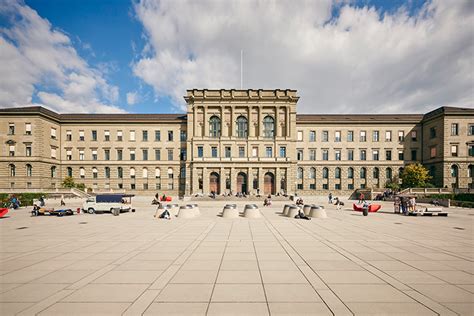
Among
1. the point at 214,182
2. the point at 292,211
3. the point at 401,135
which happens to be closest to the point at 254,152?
the point at 214,182

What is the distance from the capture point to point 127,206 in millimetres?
23516

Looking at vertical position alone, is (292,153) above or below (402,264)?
above

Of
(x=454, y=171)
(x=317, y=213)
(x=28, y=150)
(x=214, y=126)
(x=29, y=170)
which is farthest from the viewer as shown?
(x=214, y=126)

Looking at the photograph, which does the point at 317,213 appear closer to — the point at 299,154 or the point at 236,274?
the point at 236,274

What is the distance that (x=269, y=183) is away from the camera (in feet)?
168

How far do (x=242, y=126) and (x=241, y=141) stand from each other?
4.07 metres

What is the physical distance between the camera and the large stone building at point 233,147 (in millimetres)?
48281

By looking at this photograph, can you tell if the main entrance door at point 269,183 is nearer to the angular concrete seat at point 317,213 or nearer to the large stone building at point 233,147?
the large stone building at point 233,147

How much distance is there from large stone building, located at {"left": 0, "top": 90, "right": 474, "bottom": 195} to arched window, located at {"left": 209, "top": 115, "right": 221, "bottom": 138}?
24cm

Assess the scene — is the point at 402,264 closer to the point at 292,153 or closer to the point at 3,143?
the point at 292,153

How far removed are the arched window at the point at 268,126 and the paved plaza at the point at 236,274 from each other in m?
41.4

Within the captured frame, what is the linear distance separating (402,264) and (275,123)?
45.8m

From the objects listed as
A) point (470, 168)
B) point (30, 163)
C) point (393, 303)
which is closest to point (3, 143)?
point (30, 163)

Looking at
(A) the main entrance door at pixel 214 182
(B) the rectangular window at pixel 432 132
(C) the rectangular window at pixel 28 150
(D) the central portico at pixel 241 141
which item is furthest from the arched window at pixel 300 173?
(C) the rectangular window at pixel 28 150
